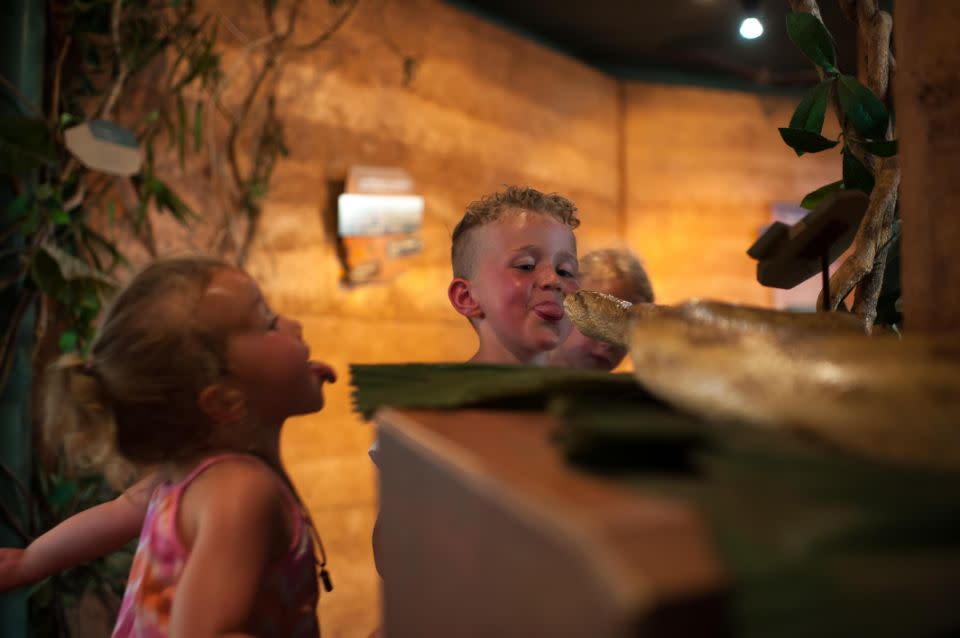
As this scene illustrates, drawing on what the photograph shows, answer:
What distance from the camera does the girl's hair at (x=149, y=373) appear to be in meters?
0.98

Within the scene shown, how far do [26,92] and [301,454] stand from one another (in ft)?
4.65

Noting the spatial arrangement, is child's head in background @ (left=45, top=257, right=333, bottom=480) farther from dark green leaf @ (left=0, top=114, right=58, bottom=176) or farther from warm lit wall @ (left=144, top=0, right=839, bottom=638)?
warm lit wall @ (left=144, top=0, right=839, bottom=638)

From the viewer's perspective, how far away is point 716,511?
9.9 inches

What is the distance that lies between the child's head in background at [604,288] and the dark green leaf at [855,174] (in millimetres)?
944

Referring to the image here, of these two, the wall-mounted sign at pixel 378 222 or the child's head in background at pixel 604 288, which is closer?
the child's head in background at pixel 604 288

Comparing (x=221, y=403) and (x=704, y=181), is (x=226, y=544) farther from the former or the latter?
(x=704, y=181)

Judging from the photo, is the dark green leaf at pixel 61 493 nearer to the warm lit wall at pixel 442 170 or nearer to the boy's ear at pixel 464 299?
the warm lit wall at pixel 442 170

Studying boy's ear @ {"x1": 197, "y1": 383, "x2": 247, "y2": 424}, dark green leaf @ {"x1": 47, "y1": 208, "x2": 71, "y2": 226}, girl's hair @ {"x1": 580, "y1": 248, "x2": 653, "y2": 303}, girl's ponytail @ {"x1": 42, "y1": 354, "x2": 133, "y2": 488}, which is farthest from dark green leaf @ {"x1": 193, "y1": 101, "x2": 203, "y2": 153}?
boy's ear @ {"x1": 197, "y1": 383, "x2": 247, "y2": 424}

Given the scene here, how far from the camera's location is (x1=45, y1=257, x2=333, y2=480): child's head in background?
0.98 m

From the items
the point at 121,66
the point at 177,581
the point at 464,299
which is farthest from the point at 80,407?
the point at 121,66

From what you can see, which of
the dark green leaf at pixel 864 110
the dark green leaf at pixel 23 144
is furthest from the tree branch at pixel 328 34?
the dark green leaf at pixel 864 110

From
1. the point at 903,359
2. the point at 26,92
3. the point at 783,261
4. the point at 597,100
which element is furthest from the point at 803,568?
the point at 597,100

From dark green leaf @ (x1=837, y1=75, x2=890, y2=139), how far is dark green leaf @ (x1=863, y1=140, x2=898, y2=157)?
3 centimetres

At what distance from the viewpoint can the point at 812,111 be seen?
0.89m
